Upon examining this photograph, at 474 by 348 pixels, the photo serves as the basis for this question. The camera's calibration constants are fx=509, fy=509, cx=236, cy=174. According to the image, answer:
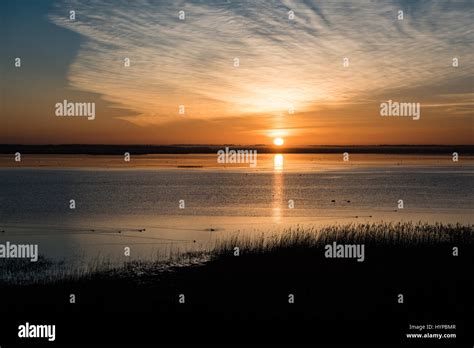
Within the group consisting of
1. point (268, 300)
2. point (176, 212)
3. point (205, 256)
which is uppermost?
point (176, 212)

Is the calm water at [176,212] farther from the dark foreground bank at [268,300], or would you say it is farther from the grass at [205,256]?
the dark foreground bank at [268,300]

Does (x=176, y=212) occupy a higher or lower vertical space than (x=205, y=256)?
higher

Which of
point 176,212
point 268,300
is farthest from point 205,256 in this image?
point 176,212

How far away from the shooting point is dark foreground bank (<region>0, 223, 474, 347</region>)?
45.0ft

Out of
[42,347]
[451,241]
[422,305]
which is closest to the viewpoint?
[42,347]

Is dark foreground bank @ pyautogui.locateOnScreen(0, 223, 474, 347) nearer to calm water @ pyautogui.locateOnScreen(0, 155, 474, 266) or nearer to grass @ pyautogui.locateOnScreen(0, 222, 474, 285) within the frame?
grass @ pyautogui.locateOnScreen(0, 222, 474, 285)

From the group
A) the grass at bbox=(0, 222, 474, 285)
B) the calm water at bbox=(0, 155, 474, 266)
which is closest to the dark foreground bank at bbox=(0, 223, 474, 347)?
the grass at bbox=(0, 222, 474, 285)

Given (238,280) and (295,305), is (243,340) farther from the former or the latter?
(238,280)

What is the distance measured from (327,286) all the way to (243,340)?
5776mm

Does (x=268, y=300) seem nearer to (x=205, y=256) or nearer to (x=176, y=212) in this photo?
(x=205, y=256)

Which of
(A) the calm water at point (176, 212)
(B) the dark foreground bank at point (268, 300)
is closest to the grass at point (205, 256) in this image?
(B) the dark foreground bank at point (268, 300)

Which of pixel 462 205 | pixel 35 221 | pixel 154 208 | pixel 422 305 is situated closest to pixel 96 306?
pixel 422 305

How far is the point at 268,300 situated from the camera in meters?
16.7

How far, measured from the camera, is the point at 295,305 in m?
16.1
